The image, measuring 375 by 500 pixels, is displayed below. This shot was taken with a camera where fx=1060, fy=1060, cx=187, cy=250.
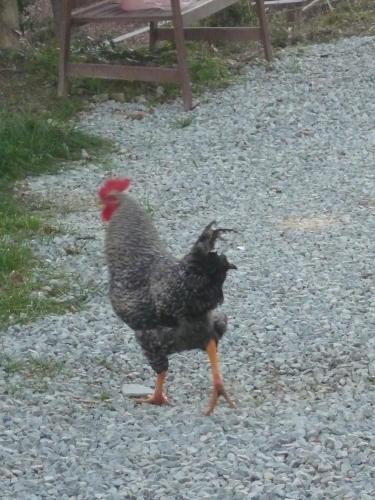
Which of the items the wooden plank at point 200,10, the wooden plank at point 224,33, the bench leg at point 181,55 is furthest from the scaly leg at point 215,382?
the wooden plank at point 224,33

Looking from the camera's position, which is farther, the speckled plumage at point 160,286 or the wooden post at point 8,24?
the wooden post at point 8,24

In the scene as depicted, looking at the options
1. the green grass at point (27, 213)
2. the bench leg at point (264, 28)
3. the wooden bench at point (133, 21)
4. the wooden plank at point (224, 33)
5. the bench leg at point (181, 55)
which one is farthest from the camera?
the wooden plank at point (224, 33)

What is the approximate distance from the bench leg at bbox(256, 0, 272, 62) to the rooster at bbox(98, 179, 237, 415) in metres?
7.18

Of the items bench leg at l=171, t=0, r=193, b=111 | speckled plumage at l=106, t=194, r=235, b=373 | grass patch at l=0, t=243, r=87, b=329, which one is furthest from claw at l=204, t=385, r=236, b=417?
bench leg at l=171, t=0, r=193, b=111

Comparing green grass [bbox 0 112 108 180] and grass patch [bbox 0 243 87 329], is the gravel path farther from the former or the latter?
green grass [bbox 0 112 108 180]

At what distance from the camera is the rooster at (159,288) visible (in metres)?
4.69

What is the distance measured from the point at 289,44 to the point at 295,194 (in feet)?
17.9

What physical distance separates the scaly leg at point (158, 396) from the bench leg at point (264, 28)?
299 inches

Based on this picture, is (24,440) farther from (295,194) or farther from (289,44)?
(289,44)

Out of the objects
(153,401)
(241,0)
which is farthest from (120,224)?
(241,0)

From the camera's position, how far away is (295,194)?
8570mm

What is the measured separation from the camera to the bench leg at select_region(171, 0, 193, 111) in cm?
1052

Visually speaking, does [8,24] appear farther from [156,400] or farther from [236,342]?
[156,400]

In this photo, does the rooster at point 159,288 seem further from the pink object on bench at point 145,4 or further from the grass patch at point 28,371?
the pink object on bench at point 145,4
